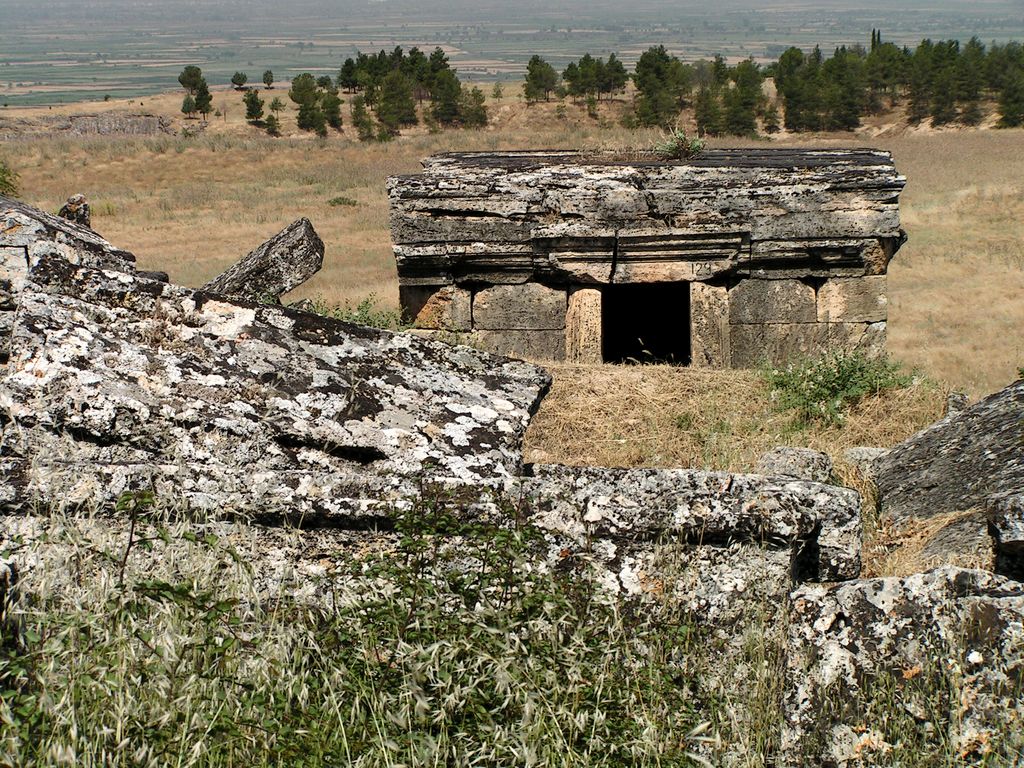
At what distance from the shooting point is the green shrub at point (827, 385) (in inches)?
264

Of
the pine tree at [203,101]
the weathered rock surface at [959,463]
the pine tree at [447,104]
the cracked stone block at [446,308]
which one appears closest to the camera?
the weathered rock surface at [959,463]

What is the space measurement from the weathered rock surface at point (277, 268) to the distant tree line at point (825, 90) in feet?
135

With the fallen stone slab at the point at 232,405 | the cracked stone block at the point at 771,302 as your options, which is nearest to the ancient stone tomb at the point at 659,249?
the cracked stone block at the point at 771,302

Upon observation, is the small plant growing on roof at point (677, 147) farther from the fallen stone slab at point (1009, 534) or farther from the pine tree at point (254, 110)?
the pine tree at point (254, 110)

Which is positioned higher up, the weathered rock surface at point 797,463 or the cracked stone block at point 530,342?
the weathered rock surface at point 797,463

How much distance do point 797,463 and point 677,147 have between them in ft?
17.5

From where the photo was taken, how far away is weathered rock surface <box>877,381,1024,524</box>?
471 centimetres

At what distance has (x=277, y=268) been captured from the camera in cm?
854

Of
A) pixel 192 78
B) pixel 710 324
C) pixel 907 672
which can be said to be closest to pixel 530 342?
pixel 710 324

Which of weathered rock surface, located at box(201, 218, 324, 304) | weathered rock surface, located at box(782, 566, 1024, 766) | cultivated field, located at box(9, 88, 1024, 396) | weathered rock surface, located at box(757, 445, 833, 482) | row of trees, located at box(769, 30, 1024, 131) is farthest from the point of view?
row of trees, located at box(769, 30, 1024, 131)

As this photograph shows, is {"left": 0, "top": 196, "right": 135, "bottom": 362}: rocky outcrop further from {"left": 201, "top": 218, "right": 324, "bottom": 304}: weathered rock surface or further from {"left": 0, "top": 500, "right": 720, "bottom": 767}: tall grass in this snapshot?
{"left": 201, "top": 218, "right": 324, "bottom": 304}: weathered rock surface

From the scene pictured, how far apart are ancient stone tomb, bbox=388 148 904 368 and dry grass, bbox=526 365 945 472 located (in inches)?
67.6

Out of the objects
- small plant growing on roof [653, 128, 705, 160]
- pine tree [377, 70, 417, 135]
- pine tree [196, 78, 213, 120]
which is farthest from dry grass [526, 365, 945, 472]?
pine tree [196, 78, 213, 120]

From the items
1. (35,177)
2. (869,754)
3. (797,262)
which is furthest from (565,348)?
(35,177)
